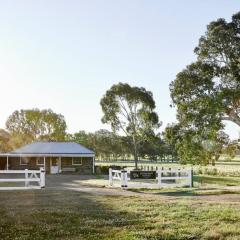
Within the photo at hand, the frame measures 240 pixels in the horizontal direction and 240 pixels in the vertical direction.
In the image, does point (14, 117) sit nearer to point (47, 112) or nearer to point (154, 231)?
point (47, 112)

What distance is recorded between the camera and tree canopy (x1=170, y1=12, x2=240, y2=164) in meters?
34.9

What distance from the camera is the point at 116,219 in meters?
15.7

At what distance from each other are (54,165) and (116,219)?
47.4 meters

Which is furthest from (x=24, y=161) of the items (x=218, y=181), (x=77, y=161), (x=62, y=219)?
(x=62, y=219)

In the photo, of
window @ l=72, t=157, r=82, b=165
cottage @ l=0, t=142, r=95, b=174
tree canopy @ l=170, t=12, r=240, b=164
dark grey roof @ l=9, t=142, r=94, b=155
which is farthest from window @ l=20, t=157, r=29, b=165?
tree canopy @ l=170, t=12, r=240, b=164

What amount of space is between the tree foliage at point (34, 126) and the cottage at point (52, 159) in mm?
36525

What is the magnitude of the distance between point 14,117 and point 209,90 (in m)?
78.1

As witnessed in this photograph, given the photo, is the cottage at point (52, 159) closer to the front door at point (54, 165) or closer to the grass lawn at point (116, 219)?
the front door at point (54, 165)

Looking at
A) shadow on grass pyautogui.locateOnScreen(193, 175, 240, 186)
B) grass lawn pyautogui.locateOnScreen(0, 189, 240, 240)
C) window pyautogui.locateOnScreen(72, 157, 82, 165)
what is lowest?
shadow on grass pyautogui.locateOnScreen(193, 175, 240, 186)

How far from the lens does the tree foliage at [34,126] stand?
333ft

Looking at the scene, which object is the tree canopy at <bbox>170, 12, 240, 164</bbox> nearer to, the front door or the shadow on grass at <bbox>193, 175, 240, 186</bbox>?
the shadow on grass at <bbox>193, 175, 240, 186</bbox>

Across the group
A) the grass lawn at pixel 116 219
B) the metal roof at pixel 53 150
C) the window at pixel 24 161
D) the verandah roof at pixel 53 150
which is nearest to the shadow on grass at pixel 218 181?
the verandah roof at pixel 53 150

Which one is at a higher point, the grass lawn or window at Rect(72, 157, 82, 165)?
window at Rect(72, 157, 82, 165)

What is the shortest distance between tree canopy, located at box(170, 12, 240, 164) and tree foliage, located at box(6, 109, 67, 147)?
213ft
